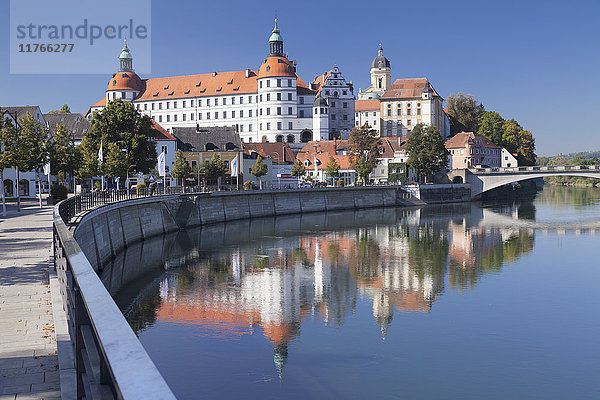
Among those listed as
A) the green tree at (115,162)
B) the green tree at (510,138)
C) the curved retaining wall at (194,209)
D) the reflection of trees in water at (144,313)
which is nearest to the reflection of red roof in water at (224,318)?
the reflection of trees in water at (144,313)

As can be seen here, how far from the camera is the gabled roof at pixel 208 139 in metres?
88.0

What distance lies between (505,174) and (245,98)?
6488 centimetres

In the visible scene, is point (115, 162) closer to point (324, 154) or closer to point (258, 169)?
point (258, 169)

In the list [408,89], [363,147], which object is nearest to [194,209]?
[363,147]

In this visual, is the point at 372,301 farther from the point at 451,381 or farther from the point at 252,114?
the point at 252,114

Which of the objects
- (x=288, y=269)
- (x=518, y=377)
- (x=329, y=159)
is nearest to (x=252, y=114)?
(x=329, y=159)

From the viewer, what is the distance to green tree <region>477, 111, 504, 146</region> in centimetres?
14300

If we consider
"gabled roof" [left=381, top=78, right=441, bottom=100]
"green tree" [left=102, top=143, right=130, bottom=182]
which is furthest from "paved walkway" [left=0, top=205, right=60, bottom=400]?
"gabled roof" [left=381, top=78, right=441, bottom=100]

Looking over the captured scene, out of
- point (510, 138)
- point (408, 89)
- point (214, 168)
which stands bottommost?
point (214, 168)

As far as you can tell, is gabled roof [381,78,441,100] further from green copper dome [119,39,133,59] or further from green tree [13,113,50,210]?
green tree [13,113,50,210]

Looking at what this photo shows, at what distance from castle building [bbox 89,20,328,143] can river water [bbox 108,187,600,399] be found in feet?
293

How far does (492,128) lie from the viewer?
144 m

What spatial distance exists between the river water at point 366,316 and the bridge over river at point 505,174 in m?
53.5

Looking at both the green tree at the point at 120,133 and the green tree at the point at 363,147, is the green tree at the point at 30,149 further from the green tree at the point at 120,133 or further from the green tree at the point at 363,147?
the green tree at the point at 363,147
